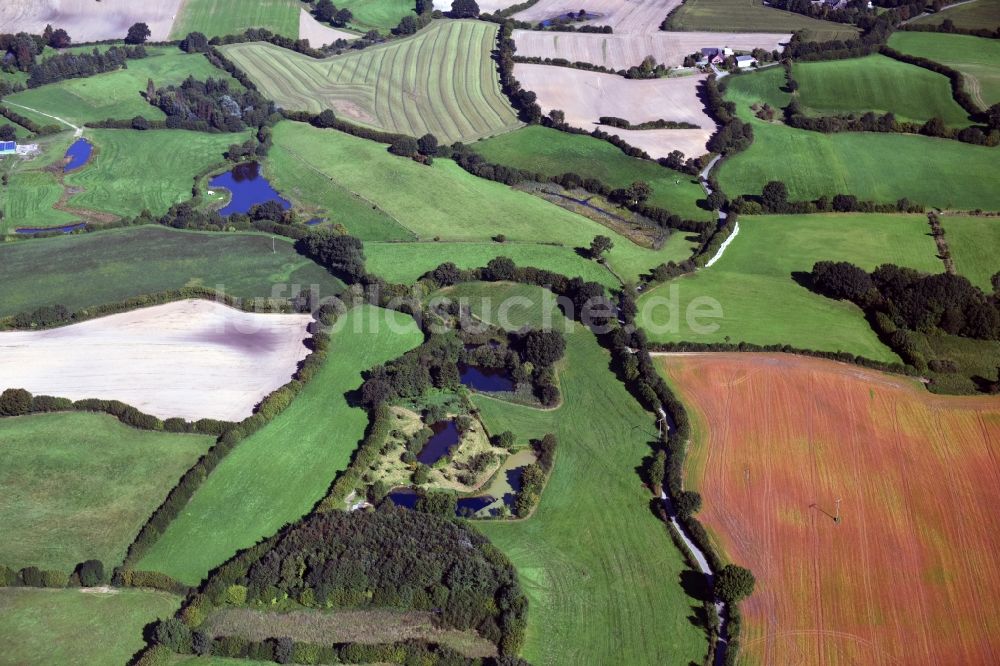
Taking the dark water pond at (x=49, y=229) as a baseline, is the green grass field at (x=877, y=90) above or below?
above

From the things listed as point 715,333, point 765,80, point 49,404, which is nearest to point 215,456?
point 49,404

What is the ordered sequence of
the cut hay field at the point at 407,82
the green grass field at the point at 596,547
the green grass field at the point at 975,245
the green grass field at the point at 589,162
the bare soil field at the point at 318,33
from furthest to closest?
1. the bare soil field at the point at 318,33
2. the cut hay field at the point at 407,82
3. the green grass field at the point at 589,162
4. the green grass field at the point at 975,245
5. the green grass field at the point at 596,547

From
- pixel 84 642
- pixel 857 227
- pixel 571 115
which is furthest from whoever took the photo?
pixel 571 115

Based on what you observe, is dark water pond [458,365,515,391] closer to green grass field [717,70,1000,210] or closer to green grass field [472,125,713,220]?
green grass field [472,125,713,220]

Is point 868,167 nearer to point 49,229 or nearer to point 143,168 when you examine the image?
point 143,168

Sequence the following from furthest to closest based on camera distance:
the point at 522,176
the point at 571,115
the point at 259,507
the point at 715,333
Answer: the point at 571,115 < the point at 522,176 < the point at 715,333 < the point at 259,507

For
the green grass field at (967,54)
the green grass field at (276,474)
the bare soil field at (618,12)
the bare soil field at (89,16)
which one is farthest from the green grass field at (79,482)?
the green grass field at (967,54)

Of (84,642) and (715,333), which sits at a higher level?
(715,333)

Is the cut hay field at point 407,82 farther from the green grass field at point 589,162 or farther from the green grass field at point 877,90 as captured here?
the green grass field at point 877,90

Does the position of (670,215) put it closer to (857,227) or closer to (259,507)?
(857,227)
